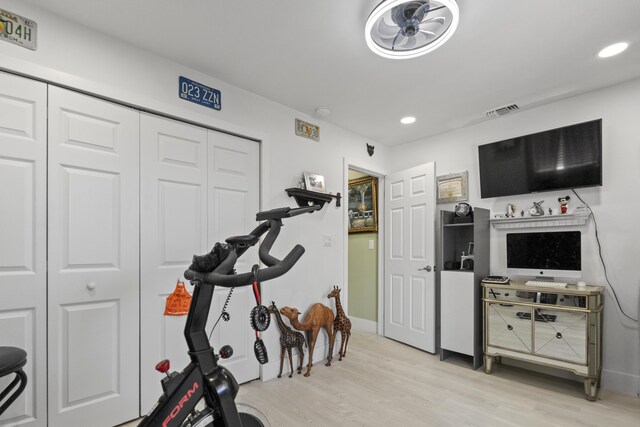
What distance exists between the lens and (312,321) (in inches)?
118

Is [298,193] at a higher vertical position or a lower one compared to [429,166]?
lower

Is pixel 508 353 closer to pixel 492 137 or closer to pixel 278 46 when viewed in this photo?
pixel 492 137

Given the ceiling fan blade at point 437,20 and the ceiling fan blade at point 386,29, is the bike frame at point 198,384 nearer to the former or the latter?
the ceiling fan blade at point 386,29

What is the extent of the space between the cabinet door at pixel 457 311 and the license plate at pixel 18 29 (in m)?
3.66

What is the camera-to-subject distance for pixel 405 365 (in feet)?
10.3

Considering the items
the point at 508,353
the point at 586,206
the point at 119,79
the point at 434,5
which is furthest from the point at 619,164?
the point at 119,79

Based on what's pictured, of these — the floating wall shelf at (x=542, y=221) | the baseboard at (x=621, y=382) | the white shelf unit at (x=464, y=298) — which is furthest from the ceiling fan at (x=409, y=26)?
the baseboard at (x=621, y=382)

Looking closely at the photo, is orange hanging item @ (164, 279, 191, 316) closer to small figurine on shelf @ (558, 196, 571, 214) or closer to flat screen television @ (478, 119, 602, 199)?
flat screen television @ (478, 119, 602, 199)

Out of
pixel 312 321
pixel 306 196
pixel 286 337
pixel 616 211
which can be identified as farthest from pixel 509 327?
pixel 306 196

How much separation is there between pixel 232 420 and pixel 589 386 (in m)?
2.73

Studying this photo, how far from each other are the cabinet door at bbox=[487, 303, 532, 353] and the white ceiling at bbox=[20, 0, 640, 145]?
6.22 feet

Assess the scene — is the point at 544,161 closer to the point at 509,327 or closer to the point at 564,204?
the point at 564,204

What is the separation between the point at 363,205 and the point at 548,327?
8.31 ft

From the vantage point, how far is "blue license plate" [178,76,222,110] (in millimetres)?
2385
